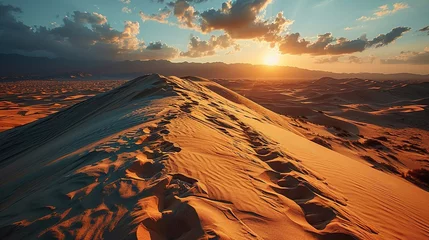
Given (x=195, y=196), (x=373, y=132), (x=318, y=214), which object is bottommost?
(x=373, y=132)

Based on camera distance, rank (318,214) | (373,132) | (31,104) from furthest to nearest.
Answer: (31,104) → (373,132) → (318,214)

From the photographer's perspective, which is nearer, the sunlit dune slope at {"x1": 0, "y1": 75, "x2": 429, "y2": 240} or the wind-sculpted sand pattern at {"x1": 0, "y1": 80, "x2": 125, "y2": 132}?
the sunlit dune slope at {"x1": 0, "y1": 75, "x2": 429, "y2": 240}

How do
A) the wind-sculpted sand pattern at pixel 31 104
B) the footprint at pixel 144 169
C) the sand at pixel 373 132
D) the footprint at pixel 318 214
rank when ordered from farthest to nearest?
the wind-sculpted sand pattern at pixel 31 104
the sand at pixel 373 132
the footprint at pixel 144 169
the footprint at pixel 318 214

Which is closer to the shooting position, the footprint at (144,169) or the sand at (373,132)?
the footprint at (144,169)

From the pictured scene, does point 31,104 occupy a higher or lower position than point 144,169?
lower

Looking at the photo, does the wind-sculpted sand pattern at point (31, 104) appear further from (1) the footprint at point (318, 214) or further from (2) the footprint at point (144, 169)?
(1) the footprint at point (318, 214)

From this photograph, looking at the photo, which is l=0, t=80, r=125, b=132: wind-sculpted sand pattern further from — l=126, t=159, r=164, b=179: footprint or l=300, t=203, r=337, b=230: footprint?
l=300, t=203, r=337, b=230: footprint

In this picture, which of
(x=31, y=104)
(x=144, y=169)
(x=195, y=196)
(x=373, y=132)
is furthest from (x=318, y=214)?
(x=31, y=104)

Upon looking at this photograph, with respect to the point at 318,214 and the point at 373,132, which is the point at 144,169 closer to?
the point at 318,214

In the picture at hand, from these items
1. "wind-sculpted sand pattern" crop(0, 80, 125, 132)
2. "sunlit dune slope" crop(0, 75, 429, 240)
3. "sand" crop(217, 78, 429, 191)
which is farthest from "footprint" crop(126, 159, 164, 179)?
"wind-sculpted sand pattern" crop(0, 80, 125, 132)

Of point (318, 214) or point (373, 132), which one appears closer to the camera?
point (318, 214)

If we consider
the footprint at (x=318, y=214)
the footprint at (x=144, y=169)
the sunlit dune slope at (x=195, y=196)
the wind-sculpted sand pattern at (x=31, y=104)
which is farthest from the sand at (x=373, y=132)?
the wind-sculpted sand pattern at (x=31, y=104)

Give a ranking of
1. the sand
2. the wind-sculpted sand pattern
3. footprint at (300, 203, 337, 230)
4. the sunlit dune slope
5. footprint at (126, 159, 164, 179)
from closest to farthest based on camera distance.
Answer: the sunlit dune slope → footprint at (300, 203, 337, 230) → footprint at (126, 159, 164, 179) → the sand → the wind-sculpted sand pattern

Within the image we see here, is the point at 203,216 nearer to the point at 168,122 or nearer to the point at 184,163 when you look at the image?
the point at 184,163
